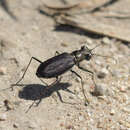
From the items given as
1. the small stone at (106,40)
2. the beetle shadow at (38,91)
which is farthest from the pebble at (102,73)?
the small stone at (106,40)

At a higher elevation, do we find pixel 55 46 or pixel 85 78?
pixel 55 46

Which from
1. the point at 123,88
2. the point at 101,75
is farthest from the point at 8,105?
the point at 123,88

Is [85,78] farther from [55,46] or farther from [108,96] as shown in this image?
[55,46]

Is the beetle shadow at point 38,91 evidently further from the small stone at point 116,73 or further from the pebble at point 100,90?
the small stone at point 116,73

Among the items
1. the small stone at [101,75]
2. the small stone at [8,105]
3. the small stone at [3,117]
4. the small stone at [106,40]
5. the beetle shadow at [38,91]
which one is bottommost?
the small stone at [3,117]

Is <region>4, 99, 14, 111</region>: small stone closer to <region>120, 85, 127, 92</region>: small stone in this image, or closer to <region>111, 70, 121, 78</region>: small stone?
<region>120, 85, 127, 92</region>: small stone

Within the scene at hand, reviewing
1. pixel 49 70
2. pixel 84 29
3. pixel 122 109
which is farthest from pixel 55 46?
pixel 122 109

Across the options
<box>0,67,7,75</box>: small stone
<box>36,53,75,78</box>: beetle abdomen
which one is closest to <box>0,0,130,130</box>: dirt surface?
<box>0,67,7,75</box>: small stone

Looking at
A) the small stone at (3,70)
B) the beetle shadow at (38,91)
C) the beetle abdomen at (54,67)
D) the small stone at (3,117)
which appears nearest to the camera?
the small stone at (3,117)
